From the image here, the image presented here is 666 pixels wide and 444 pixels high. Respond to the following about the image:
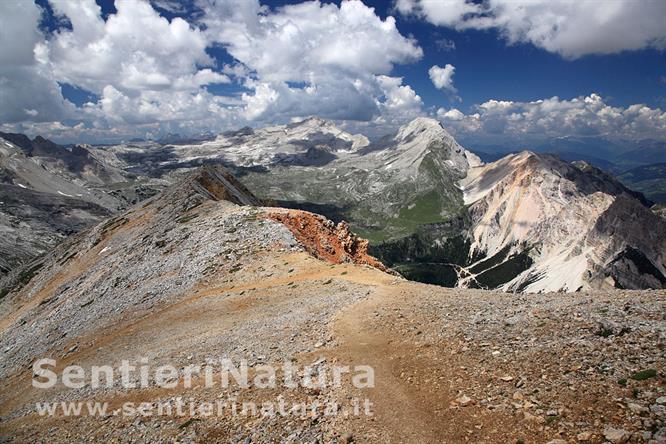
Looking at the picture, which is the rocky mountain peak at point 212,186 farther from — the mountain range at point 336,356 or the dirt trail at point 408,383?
the dirt trail at point 408,383

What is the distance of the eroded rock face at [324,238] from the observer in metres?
58.0

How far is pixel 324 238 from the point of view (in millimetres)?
62000

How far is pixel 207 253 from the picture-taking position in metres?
56.2

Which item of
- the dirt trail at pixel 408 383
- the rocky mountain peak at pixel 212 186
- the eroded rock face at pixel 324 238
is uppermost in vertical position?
the rocky mountain peak at pixel 212 186

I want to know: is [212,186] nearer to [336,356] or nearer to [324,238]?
[324,238]

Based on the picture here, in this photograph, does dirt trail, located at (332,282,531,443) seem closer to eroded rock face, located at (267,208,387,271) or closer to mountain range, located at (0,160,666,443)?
mountain range, located at (0,160,666,443)

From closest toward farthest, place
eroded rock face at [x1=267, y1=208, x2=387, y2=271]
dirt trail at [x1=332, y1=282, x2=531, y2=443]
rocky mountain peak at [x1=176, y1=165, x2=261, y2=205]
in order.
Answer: dirt trail at [x1=332, y1=282, x2=531, y2=443] → eroded rock face at [x1=267, y1=208, x2=387, y2=271] → rocky mountain peak at [x1=176, y1=165, x2=261, y2=205]

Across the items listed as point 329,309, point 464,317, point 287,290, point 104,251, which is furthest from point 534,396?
point 104,251

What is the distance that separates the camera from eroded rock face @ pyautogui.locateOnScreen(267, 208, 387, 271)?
57969mm

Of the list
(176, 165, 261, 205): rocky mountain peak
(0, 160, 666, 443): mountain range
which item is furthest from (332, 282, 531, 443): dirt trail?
(176, 165, 261, 205): rocky mountain peak

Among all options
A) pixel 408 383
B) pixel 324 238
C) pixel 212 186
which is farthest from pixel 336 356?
pixel 212 186

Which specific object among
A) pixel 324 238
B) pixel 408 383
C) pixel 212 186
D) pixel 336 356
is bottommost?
pixel 408 383

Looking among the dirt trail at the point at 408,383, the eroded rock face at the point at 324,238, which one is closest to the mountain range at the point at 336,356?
the dirt trail at the point at 408,383

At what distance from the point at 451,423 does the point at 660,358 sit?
31.2 ft
